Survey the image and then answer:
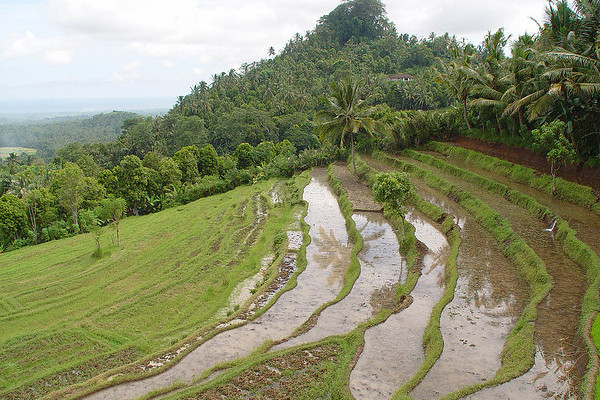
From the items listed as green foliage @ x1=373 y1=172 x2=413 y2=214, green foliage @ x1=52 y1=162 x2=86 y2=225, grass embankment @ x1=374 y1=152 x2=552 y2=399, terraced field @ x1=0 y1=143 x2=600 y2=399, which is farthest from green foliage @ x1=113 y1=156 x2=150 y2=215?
green foliage @ x1=373 y1=172 x2=413 y2=214

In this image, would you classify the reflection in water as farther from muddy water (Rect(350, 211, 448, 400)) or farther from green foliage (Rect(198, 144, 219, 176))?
green foliage (Rect(198, 144, 219, 176))

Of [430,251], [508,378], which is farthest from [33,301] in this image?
[508,378]

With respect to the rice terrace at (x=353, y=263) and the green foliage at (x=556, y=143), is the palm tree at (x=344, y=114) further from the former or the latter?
the green foliage at (x=556, y=143)

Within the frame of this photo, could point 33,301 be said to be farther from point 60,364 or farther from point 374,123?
point 374,123

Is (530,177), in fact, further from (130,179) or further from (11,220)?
(11,220)

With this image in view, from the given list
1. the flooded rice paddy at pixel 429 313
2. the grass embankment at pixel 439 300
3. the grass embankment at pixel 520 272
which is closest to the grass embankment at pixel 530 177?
the flooded rice paddy at pixel 429 313

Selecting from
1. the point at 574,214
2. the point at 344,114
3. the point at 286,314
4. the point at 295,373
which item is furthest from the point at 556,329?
the point at 344,114
